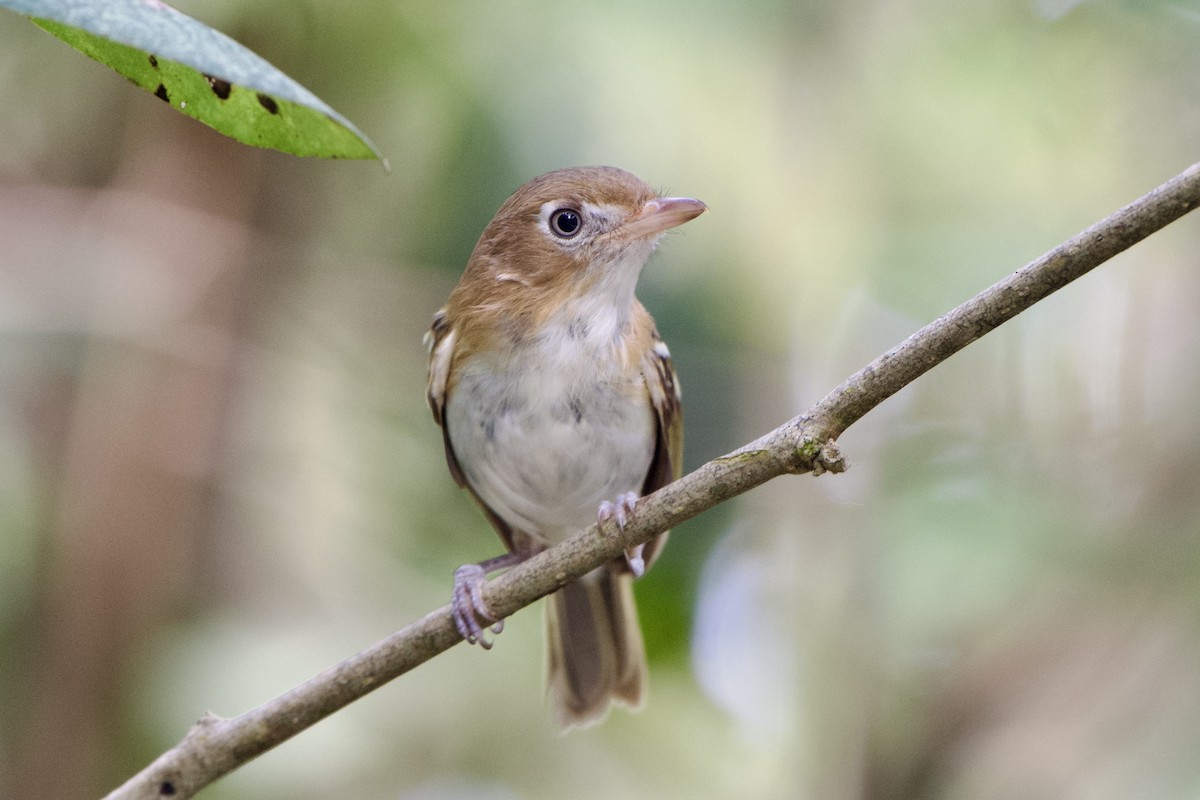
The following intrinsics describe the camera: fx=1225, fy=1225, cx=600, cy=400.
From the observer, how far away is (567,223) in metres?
4.09

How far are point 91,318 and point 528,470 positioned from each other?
7.67 ft

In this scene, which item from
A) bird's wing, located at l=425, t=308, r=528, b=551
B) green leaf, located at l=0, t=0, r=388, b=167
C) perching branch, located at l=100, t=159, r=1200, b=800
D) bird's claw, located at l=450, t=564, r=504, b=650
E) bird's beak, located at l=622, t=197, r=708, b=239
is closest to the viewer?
green leaf, located at l=0, t=0, r=388, b=167

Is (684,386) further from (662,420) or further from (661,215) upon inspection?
(661,215)

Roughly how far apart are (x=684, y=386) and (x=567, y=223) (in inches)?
48.5

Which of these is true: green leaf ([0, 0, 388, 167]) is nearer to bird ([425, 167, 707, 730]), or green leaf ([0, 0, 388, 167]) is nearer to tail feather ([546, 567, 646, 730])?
bird ([425, 167, 707, 730])

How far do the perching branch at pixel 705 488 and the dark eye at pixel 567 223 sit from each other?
149cm

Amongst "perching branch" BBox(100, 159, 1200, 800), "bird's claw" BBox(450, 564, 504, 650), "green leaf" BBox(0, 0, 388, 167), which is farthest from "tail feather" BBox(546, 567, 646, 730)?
"green leaf" BBox(0, 0, 388, 167)

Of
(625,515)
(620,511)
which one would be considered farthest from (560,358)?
(625,515)

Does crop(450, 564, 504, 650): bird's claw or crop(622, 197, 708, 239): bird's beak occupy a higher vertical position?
crop(622, 197, 708, 239): bird's beak

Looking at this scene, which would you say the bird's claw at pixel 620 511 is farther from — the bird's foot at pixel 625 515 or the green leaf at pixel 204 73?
the green leaf at pixel 204 73

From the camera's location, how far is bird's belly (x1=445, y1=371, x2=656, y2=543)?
397 cm

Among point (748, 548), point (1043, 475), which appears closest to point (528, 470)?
point (748, 548)

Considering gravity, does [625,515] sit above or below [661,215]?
below

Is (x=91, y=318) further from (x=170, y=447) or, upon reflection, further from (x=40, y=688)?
(x=40, y=688)
